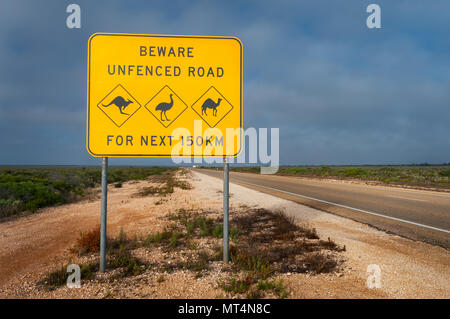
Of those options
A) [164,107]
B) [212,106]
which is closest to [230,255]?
[212,106]

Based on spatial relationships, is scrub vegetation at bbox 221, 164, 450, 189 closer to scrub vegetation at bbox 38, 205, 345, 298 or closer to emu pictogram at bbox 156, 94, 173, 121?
scrub vegetation at bbox 38, 205, 345, 298

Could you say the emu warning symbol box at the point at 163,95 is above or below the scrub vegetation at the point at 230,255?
above

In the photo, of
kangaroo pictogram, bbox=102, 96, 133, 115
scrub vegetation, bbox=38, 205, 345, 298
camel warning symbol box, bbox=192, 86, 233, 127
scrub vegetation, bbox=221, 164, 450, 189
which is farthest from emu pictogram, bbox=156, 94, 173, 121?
scrub vegetation, bbox=221, 164, 450, 189

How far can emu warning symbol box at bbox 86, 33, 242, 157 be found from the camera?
12.8 ft

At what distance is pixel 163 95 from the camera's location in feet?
13.2

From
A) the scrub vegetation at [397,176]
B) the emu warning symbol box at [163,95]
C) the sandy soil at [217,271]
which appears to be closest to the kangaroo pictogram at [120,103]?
the emu warning symbol box at [163,95]

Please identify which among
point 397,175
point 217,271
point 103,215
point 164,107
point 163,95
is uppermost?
point 163,95

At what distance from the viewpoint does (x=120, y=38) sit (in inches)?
157

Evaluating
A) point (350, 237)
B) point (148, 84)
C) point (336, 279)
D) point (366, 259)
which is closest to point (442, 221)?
point (350, 237)

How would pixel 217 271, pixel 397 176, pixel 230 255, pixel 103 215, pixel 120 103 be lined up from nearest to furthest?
pixel 217 271
pixel 103 215
pixel 120 103
pixel 230 255
pixel 397 176

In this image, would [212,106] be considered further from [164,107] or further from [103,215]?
[103,215]

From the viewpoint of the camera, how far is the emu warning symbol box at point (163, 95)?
389cm

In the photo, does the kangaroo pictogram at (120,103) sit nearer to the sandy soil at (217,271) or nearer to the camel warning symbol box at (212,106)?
the camel warning symbol box at (212,106)
